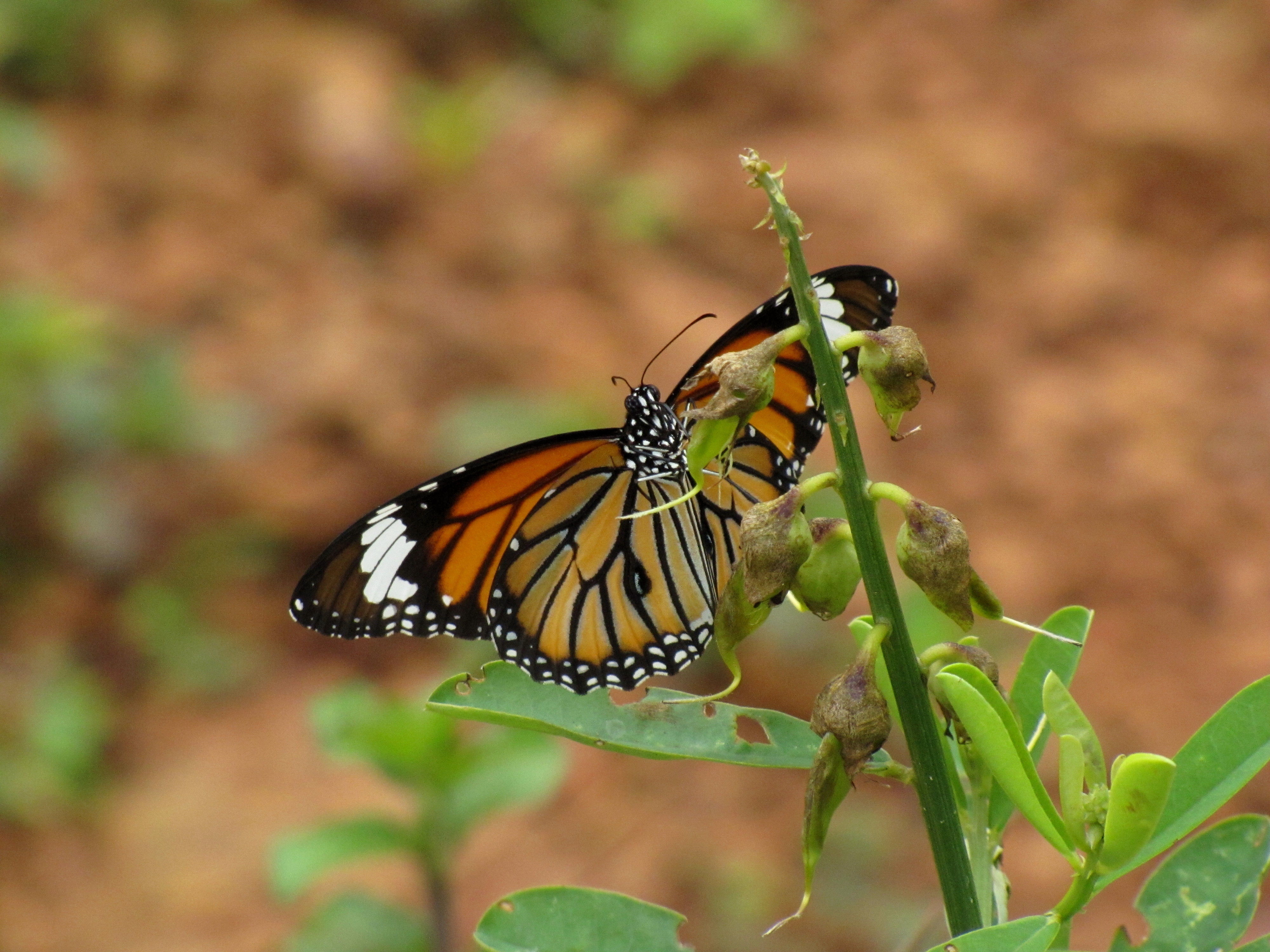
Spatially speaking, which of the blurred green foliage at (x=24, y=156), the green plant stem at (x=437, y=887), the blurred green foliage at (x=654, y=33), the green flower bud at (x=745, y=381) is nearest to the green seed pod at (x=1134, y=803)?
the green flower bud at (x=745, y=381)

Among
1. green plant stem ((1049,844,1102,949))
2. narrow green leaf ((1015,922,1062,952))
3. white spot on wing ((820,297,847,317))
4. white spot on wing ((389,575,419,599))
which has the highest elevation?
white spot on wing ((820,297,847,317))

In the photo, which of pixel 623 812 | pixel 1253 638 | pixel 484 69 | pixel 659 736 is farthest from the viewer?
pixel 484 69

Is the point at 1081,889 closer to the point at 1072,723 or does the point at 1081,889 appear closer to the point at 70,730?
the point at 1072,723

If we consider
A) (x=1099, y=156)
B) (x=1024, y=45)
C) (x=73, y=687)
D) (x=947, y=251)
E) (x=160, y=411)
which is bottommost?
(x=73, y=687)

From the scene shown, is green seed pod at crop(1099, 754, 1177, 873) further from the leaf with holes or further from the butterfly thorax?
the butterfly thorax

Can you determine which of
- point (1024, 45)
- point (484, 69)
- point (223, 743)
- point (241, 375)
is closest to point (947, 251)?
point (1024, 45)

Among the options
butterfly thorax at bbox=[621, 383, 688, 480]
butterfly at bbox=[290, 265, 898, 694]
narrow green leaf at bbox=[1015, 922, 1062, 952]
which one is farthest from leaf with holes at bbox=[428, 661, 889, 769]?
butterfly thorax at bbox=[621, 383, 688, 480]

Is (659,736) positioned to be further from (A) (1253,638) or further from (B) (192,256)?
(B) (192,256)
